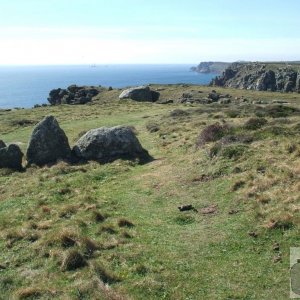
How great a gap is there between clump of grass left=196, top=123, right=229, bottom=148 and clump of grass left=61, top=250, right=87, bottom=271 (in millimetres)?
16095

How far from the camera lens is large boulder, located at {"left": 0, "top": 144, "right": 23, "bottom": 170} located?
101ft

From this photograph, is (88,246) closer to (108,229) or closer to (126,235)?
(126,235)

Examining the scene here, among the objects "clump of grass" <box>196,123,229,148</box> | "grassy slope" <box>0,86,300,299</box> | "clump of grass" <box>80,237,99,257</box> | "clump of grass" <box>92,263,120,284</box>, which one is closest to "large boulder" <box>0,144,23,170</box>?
"grassy slope" <box>0,86,300,299</box>

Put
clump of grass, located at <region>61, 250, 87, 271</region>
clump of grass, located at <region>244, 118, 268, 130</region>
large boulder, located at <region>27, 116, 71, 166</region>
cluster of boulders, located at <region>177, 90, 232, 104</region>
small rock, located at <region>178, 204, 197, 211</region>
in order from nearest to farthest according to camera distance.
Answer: clump of grass, located at <region>61, 250, 87, 271</region> < small rock, located at <region>178, 204, 197, 211</region> < clump of grass, located at <region>244, 118, 268, 130</region> < large boulder, located at <region>27, 116, 71, 166</region> < cluster of boulders, located at <region>177, 90, 232, 104</region>

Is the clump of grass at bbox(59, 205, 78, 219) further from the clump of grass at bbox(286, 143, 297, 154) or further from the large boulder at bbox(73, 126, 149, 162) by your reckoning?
the clump of grass at bbox(286, 143, 297, 154)

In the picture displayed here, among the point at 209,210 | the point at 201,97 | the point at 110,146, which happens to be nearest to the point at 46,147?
the point at 110,146

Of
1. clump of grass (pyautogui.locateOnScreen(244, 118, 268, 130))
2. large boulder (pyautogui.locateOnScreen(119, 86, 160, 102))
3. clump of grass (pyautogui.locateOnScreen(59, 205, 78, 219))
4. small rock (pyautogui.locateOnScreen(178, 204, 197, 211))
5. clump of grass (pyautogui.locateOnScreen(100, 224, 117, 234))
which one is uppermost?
clump of grass (pyautogui.locateOnScreen(244, 118, 268, 130))

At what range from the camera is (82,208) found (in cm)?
2011

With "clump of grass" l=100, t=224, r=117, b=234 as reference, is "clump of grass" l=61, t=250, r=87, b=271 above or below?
above

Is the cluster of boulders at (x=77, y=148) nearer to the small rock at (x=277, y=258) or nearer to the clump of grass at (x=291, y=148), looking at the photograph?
the clump of grass at (x=291, y=148)

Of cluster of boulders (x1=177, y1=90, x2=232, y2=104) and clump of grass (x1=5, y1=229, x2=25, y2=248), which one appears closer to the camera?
clump of grass (x1=5, y1=229, x2=25, y2=248)

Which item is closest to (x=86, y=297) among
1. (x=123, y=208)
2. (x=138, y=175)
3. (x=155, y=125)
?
(x=123, y=208)

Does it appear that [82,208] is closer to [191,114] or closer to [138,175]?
[138,175]

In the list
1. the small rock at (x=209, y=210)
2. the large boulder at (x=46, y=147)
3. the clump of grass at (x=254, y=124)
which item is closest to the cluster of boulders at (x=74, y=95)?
the large boulder at (x=46, y=147)
